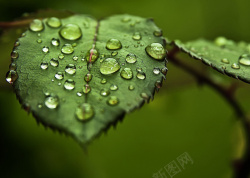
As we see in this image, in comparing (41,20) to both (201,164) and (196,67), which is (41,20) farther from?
(201,164)

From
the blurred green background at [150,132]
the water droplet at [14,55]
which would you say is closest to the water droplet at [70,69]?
the water droplet at [14,55]

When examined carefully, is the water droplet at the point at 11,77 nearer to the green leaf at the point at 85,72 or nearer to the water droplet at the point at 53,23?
the green leaf at the point at 85,72

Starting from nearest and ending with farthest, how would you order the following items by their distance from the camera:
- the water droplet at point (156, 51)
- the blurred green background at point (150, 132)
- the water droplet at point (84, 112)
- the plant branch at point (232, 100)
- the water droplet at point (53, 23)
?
the water droplet at point (84, 112) → the water droplet at point (156, 51) → the water droplet at point (53, 23) → the plant branch at point (232, 100) → the blurred green background at point (150, 132)

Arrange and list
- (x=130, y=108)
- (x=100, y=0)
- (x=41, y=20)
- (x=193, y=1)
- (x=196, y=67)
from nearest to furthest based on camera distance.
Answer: (x=130, y=108) < (x=41, y=20) < (x=196, y=67) < (x=100, y=0) < (x=193, y=1)

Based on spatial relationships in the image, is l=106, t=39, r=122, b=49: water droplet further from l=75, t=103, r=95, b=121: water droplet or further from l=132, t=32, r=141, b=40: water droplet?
l=75, t=103, r=95, b=121: water droplet

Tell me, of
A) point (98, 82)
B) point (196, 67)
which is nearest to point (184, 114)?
point (196, 67)
